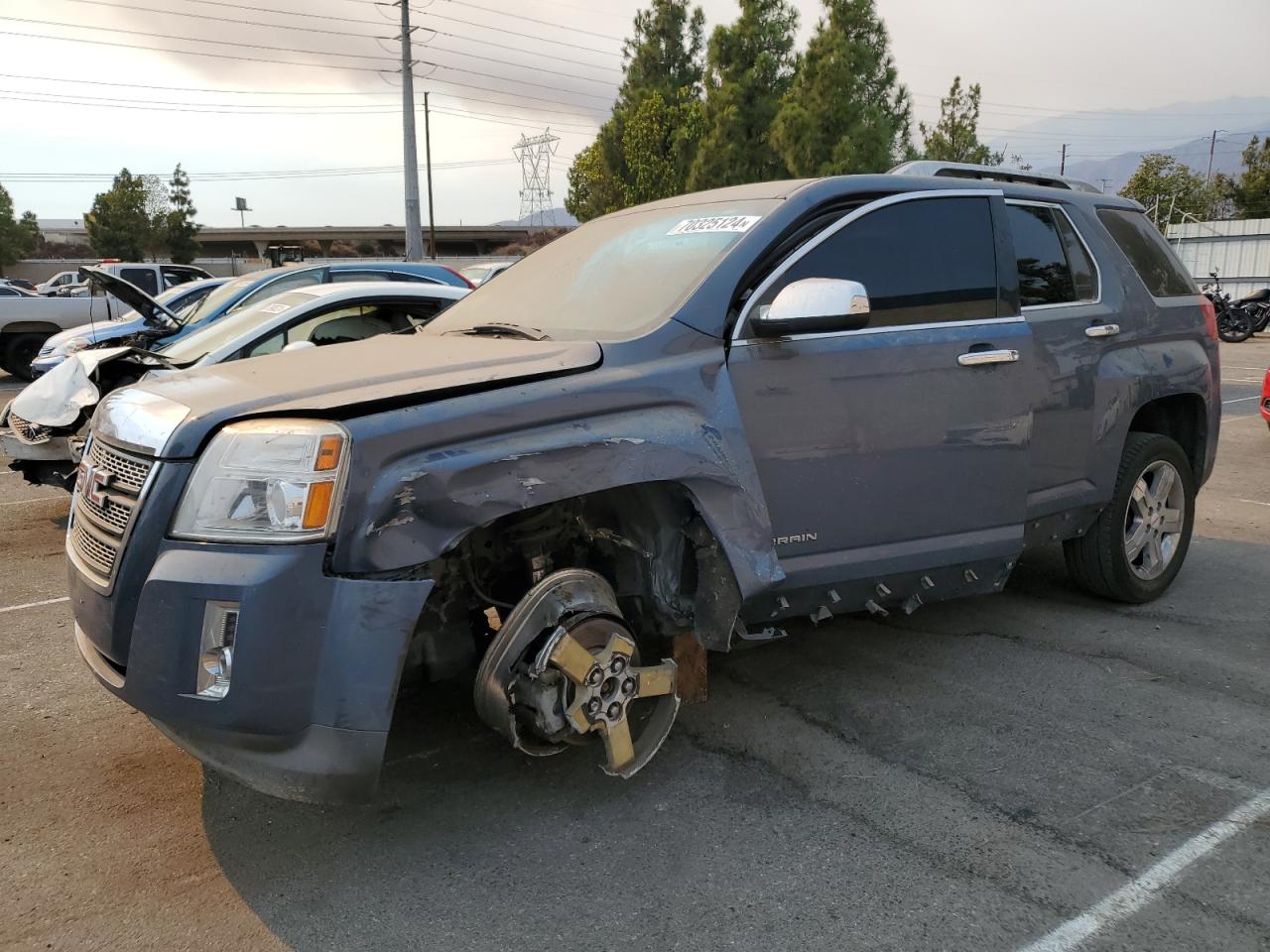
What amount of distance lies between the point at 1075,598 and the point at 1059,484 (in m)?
1.14

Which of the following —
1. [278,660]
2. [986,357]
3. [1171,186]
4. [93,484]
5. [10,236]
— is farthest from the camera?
[10,236]

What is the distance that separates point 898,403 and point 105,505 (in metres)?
2.60

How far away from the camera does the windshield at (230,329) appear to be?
6.75m

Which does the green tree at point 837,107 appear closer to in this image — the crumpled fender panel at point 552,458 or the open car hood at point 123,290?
the open car hood at point 123,290

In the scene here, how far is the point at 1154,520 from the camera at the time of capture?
Result: 4926 mm

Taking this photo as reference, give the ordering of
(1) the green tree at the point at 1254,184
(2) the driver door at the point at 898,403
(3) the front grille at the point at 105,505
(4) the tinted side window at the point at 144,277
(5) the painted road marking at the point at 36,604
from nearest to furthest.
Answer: (3) the front grille at the point at 105,505, (2) the driver door at the point at 898,403, (5) the painted road marking at the point at 36,604, (4) the tinted side window at the point at 144,277, (1) the green tree at the point at 1254,184

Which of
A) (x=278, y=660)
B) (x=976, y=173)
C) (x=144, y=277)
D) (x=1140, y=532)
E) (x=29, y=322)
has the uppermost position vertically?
(x=144, y=277)

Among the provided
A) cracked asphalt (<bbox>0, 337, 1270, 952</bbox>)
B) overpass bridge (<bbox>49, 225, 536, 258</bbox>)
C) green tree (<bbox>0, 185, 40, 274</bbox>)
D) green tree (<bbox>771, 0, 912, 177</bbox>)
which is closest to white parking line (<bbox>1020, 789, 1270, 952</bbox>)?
cracked asphalt (<bbox>0, 337, 1270, 952</bbox>)

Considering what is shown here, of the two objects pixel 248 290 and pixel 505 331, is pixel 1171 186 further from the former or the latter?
pixel 505 331

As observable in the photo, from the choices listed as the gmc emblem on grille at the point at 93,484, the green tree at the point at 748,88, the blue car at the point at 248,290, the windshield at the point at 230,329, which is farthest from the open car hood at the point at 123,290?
the green tree at the point at 748,88

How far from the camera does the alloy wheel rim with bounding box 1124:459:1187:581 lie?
4.81 meters

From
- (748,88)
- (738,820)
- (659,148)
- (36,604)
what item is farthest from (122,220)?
(738,820)

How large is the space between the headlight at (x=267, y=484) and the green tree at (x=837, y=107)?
2568cm

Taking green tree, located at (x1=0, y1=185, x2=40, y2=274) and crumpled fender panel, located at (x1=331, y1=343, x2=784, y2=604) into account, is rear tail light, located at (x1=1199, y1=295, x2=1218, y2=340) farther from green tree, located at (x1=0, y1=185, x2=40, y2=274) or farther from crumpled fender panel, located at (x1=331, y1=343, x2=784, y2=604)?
green tree, located at (x1=0, y1=185, x2=40, y2=274)
